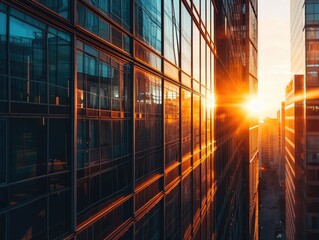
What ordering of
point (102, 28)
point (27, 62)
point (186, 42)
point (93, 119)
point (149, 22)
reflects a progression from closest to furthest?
point (27, 62) → point (93, 119) → point (102, 28) → point (149, 22) → point (186, 42)

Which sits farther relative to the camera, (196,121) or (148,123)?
(196,121)

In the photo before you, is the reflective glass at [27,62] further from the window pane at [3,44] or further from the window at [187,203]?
the window at [187,203]

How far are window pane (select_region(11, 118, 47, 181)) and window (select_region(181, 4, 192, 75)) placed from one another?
28.4 feet

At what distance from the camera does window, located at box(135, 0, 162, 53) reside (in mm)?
7934

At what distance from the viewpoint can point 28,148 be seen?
171 inches

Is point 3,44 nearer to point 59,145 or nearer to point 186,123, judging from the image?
point 59,145

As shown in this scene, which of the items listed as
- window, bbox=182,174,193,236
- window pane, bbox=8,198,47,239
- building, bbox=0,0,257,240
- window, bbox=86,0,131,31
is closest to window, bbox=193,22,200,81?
building, bbox=0,0,257,240

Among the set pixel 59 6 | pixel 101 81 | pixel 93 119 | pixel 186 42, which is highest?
pixel 186 42

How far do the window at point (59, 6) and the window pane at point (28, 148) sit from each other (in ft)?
4.78

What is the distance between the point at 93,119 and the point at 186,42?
317 inches

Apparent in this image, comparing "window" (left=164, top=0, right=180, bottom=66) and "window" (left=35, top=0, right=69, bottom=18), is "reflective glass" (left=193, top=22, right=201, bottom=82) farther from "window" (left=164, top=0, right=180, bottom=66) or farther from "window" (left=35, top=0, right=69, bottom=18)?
"window" (left=35, top=0, right=69, bottom=18)

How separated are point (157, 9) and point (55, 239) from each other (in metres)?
6.38

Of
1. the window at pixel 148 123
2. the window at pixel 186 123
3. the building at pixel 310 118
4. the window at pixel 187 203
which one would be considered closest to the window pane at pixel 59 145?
the window at pixel 148 123

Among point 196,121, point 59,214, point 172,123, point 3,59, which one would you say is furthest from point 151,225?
point 196,121
